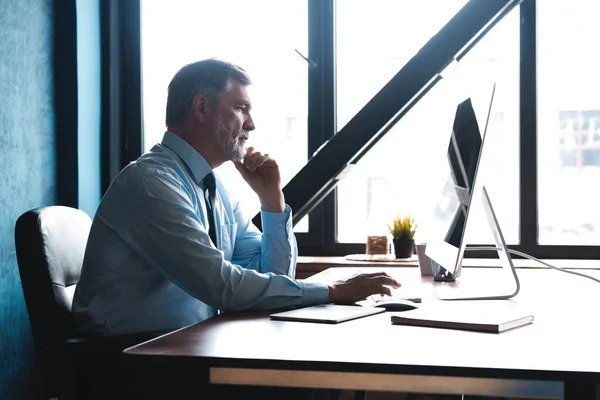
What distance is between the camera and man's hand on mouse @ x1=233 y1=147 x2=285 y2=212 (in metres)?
1.88

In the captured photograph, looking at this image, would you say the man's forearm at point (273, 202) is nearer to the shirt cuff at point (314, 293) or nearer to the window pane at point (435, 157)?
the shirt cuff at point (314, 293)

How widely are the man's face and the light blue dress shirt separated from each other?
0.15 metres

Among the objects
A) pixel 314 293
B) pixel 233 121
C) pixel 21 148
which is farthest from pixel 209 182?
pixel 21 148

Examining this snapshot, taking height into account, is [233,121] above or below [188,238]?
above

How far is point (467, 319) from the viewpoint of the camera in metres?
1.24

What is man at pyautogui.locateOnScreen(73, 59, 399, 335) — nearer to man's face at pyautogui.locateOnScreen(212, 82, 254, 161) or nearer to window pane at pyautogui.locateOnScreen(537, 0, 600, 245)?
man's face at pyautogui.locateOnScreen(212, 82, 254, 161)

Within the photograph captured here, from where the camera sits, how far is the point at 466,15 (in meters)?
2.24

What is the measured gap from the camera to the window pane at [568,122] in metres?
2.93

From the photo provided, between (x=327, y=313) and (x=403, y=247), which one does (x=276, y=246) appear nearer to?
(x=327, y=313)

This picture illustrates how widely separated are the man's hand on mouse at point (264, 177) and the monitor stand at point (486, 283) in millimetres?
489

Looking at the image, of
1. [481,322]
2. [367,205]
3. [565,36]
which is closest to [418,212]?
[367,205]

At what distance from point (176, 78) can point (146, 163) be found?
13.3 inches

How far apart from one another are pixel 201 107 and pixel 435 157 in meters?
1.56

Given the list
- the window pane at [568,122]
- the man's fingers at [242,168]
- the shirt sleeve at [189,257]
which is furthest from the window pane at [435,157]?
the shirt sleeve at [189,257]
